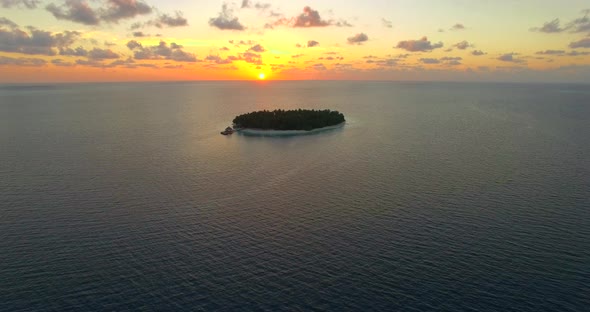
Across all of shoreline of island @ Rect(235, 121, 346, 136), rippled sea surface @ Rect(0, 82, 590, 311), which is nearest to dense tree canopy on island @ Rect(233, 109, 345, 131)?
shoreline of island @ Rect(235, 121, 346, 136)

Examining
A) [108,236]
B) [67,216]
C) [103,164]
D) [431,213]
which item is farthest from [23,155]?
[431,213]

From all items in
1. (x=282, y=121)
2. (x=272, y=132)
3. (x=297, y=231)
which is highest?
(x=282, y=121)

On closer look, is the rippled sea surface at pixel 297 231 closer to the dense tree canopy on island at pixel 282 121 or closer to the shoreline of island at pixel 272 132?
the shoreline of island at pixel 272 132

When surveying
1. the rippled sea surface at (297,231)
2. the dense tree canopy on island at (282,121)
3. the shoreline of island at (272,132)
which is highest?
the dense tree canopy on island at (282,121)

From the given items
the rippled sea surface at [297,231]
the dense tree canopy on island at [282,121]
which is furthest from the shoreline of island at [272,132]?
the rippled sea surface at [297,231]

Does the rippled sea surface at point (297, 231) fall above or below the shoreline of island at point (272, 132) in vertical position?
below

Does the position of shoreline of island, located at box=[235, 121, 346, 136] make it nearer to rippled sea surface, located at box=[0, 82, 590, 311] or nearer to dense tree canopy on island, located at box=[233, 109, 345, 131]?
dense tree canopy on island, located at box=[233, 109, 345, 131]

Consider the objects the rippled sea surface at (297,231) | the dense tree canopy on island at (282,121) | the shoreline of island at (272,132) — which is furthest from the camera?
the dense tree canopy on island at (282,121)

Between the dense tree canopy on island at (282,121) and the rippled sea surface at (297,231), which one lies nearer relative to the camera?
the rippled sea surface at (297,231)

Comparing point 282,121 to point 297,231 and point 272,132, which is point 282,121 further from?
point 297,231

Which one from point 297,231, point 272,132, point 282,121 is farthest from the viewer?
point 282,121

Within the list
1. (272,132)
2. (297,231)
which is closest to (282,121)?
(272,132)

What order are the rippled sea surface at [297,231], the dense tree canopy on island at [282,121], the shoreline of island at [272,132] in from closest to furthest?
the rippled sea surface at [297,231] < the shoreline of island at [272,132] < the dense tree canopy on island at [282,121]
